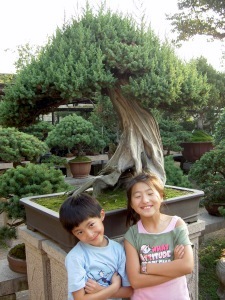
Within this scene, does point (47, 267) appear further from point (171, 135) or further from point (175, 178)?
point (171, 135)

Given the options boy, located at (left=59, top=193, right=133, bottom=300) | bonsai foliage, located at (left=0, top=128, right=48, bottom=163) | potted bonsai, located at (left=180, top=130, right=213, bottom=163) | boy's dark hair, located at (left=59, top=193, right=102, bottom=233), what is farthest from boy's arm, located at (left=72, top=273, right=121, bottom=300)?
potted bonsai, located at (left=180, top=130, right=213, bottom=163)

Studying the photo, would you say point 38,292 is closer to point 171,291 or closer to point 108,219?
point 108,219

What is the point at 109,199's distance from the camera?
1.98m

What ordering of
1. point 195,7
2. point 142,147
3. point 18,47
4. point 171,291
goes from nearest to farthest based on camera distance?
1. point 171,291
2. point 142,147
3. point 195,7
4. point 18,47

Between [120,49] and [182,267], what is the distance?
42.7 inches

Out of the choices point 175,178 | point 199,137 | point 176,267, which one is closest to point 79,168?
point 175,178

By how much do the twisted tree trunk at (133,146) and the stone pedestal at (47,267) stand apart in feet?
1.24

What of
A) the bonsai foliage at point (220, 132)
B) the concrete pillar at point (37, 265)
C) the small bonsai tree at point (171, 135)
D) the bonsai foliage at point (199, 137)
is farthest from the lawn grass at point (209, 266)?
the bonsai foliage at point (199, 137)

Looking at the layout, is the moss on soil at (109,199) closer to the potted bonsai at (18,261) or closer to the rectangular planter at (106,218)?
the rectangular planter at (106,218)

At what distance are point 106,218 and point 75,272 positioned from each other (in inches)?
19.6

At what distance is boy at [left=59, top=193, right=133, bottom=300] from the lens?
1.23m

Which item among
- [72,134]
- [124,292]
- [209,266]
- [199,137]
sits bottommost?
[209,266]

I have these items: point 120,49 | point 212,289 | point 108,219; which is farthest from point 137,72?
point 212,289

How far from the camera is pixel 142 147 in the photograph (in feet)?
6.70
